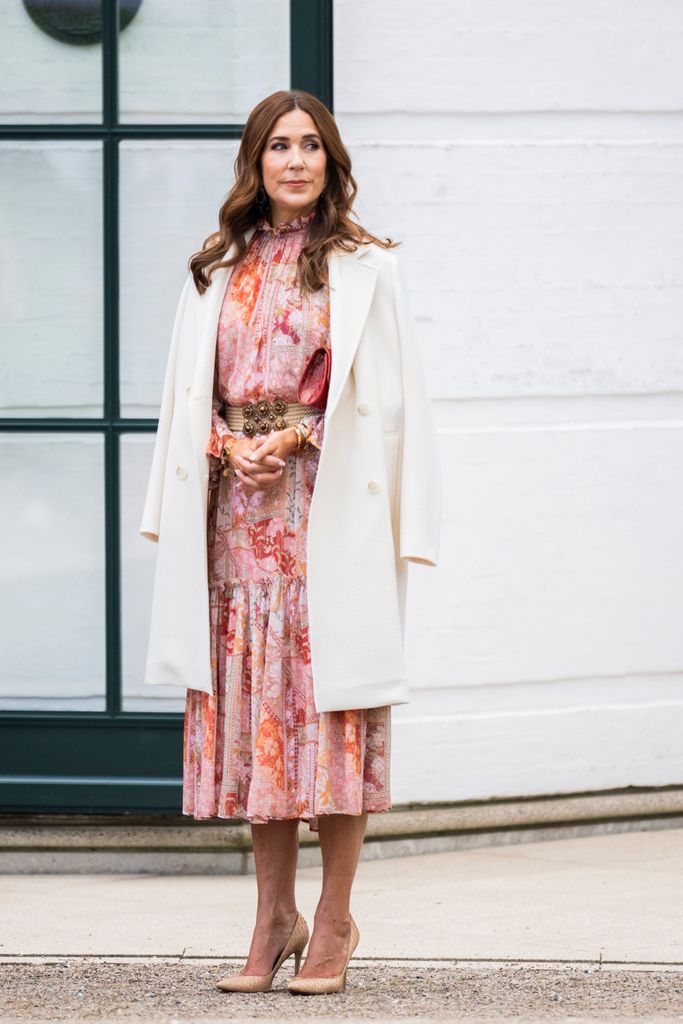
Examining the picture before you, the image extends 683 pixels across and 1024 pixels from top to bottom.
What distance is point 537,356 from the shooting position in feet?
18.4

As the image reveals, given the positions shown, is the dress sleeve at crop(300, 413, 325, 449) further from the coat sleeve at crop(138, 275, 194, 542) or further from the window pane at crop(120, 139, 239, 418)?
the window pane at crop(120, 139, 239, 418)

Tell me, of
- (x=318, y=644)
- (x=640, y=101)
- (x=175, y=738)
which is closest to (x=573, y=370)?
(x=640, y=101)

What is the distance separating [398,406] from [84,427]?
66.0 inches

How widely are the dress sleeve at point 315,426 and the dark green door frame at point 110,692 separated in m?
1.52

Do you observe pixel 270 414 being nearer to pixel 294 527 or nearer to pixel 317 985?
pixel 294 527

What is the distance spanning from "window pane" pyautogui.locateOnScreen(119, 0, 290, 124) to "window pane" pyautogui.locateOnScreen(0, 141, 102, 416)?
0.90 ft

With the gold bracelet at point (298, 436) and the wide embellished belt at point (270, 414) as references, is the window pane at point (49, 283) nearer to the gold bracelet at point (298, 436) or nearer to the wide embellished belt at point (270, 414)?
the wide embellished belt at point (270, 414)

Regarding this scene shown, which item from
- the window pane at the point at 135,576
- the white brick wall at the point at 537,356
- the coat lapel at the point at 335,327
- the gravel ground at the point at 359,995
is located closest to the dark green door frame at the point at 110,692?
the window pane at the point at 135,576

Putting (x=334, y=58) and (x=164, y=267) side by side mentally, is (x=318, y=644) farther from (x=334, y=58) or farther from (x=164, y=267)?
(x=334, y=58)

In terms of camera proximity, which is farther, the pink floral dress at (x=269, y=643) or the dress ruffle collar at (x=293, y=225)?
the dress ruffle collar at (x=293, y=225)

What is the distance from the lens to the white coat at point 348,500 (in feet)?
12.7

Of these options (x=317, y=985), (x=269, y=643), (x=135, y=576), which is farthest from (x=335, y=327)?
(x=135, y=576)

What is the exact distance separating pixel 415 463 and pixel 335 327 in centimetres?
34

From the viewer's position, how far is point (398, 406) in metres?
3.99
